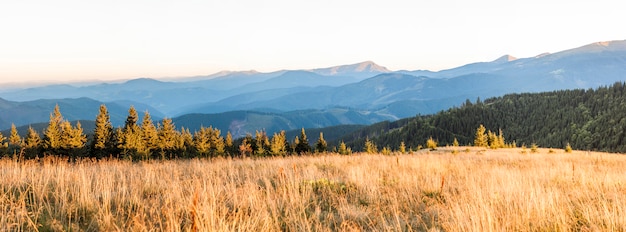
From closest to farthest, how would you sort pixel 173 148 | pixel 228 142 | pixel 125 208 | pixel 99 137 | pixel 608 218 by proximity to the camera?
pixel 608 218 < pixel 125 208 < pixel 99 137 < pixel 173 148 < pixel 228 142

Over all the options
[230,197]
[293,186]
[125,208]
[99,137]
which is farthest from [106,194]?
[99,137]

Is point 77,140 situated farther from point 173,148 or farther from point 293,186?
point 293,186

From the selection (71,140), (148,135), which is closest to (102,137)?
(71,140)

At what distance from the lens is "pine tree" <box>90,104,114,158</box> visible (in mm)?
52031

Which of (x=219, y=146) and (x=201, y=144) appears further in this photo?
(x=219, y=146)

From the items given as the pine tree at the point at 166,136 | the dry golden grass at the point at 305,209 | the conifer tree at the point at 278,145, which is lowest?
the conifer tree at the point at 278,145

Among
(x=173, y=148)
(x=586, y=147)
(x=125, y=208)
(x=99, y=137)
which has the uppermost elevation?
(x=125, y=208)

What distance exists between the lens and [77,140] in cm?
5509

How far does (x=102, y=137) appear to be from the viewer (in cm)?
5247

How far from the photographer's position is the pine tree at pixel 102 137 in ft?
171

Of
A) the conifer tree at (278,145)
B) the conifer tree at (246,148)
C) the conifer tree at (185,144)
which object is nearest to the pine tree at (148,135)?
the conifer tree at (185,144)

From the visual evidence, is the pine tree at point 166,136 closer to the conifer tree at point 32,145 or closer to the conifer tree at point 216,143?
the conifer tree at point 216,143

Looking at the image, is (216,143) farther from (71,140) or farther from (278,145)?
(71,140)

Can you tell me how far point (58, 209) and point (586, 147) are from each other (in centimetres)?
20254
